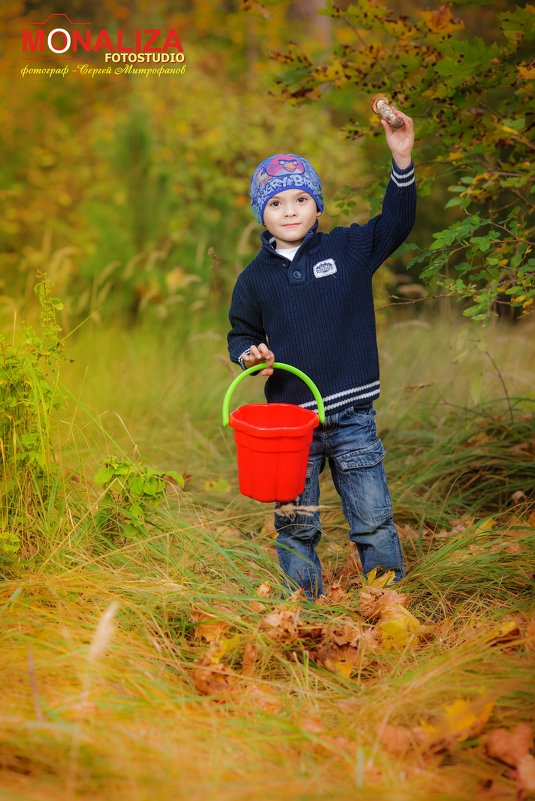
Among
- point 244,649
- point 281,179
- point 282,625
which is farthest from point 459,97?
point 244,649

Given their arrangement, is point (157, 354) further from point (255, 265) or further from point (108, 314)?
point (255, 265)

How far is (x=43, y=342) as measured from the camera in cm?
269

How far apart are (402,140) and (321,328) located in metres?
0.70

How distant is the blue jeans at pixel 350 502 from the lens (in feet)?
9.06

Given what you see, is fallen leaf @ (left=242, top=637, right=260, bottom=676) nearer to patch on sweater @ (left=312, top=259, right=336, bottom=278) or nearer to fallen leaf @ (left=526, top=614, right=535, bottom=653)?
fallen leaf @ (left=526, top=614, right=535, bottom=653)

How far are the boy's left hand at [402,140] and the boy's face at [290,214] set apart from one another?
1.13 ft

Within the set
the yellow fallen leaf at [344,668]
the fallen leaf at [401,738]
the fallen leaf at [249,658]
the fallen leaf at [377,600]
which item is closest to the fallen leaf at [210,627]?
the fallen leaf at [249,658]

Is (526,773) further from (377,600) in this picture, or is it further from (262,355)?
(262,355)

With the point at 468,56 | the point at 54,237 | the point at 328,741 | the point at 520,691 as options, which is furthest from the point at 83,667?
the point at 54,237

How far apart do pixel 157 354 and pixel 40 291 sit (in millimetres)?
2515

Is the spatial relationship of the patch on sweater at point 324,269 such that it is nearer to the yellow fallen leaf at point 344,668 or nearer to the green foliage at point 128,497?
the green foliage at point 128,497

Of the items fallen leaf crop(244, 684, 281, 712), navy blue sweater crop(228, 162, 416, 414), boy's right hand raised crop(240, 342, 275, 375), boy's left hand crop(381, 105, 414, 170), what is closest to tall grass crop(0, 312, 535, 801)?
fallen leaf crop(244, 684, 281, 712)

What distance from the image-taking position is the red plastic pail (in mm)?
2346

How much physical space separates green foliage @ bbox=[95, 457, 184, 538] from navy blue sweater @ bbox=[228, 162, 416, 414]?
563 mm
